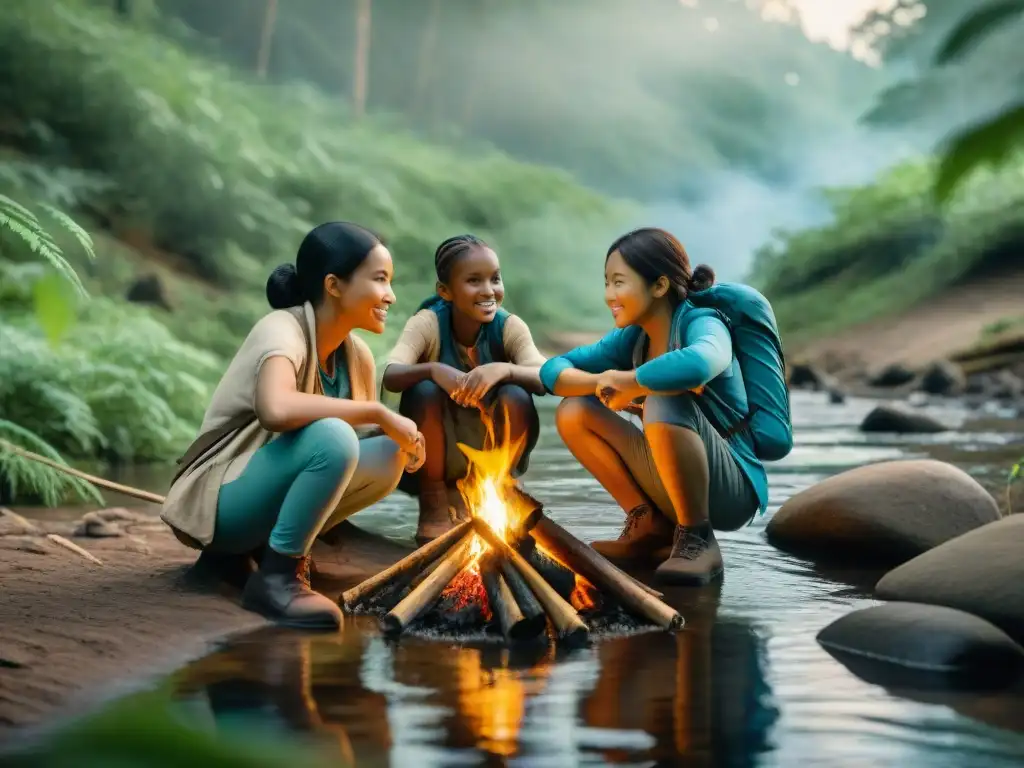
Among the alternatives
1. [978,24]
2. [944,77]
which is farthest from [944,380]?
[944,77]

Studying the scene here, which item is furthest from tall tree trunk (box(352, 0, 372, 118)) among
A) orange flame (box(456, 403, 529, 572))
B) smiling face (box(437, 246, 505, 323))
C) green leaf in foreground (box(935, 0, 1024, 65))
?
green leaf in foreground (box(935, 0, 1024, 65))

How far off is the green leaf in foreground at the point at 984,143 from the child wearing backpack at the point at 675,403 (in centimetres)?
362

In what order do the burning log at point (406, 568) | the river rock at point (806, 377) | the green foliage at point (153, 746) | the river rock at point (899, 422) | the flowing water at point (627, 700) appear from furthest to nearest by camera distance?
the river rock at point (806, 377)
the river rock at point (899, 422)
the burning log at point (406, 568)
the flowing water at point (627, 700)
the green foliage at point (153, 746)

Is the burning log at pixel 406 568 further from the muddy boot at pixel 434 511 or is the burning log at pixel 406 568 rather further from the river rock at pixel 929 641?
the river rock at pixel 929 641

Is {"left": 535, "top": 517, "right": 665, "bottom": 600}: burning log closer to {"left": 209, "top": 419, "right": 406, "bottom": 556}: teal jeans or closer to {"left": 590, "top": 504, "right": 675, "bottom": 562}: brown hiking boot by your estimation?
{"left": 209, "top": 419, "right": 406, "bottom": 556}: teal jeans

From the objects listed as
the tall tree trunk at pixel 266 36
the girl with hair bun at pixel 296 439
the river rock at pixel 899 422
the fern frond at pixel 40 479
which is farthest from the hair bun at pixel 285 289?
the tall tree trunk at pixel 266 36

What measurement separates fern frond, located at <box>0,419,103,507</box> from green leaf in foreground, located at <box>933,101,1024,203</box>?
598 centimetres

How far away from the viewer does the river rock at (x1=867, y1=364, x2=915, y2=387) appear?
1953 cm

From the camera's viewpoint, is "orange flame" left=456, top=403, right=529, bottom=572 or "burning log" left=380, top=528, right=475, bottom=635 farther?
"orange flame" left=456, top=403, right=529, bottom=572

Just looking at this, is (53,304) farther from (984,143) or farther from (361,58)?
(361,58)

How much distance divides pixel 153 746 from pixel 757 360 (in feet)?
15.6

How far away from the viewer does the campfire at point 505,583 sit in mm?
4145

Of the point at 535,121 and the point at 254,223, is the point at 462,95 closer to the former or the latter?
the point at 535,121

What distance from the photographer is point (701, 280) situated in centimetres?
507
